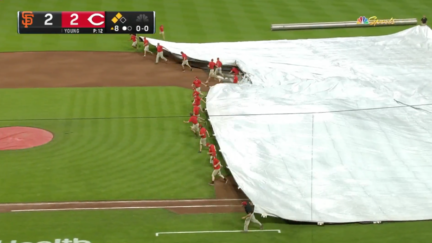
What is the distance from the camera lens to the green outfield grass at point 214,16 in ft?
157

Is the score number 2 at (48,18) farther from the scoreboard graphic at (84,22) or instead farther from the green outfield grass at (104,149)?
the green outfield grass at (104,149)

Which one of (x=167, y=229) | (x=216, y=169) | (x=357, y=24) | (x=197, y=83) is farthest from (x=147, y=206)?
(x=357, y=24)

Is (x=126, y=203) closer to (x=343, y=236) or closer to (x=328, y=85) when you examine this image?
(x=343, y=236)

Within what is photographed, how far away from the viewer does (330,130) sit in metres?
32.9

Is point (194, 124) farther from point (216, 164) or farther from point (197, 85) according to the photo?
point (216, 164)

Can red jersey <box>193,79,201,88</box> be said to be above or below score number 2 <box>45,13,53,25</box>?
below

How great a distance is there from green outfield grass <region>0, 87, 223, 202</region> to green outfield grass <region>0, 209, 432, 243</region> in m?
1.56

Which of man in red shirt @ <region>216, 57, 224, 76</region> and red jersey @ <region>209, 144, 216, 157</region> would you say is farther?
man in red shirt @ <region>216, 57, 224, 76</region>

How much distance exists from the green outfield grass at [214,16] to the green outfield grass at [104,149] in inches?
326

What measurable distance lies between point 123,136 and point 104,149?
1659 mm

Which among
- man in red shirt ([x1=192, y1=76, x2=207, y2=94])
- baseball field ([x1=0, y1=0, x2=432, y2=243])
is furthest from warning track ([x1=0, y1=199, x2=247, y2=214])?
man in red shirt ([x1=192, y1=76, x2=207, y2=94])

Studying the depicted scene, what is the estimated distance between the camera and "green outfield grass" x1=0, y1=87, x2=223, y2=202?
30047mm

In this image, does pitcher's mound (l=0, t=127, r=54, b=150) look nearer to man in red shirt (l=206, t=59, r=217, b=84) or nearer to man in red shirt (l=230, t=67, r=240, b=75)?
man in red shirt (l=206, t=59, r=217, b=84)

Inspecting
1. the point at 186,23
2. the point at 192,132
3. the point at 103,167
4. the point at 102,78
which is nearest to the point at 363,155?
the point at 192,132
